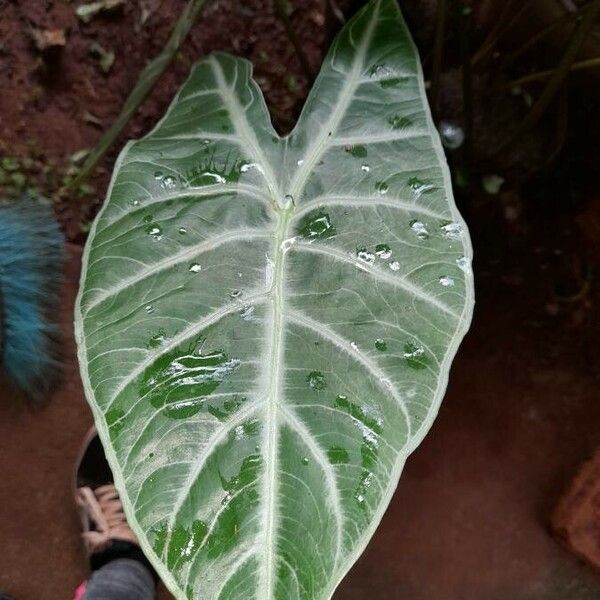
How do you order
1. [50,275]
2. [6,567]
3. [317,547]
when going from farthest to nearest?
[6,567], [50,275], [317,547]

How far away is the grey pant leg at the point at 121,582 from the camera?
1.45m

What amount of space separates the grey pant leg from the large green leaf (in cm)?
89

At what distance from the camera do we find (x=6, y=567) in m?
1.57

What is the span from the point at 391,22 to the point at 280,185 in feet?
0.95

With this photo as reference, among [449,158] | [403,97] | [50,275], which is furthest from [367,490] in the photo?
[50,275]

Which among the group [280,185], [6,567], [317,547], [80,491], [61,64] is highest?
[61,64]

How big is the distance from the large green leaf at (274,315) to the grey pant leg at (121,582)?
0.89 meters

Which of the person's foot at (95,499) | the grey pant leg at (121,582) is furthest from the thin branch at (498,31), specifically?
the grey pant leg at (121,582)

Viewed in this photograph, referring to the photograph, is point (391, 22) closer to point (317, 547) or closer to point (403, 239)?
point (403, 239)

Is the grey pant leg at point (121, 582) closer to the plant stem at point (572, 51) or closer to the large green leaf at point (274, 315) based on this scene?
the large green leaf at point (274, 315)

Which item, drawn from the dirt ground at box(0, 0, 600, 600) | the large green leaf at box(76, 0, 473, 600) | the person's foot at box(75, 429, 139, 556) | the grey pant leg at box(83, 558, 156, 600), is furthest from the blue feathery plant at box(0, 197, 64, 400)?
the large green leaf at box(76, 0, 473, 600)

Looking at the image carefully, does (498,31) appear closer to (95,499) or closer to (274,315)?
(274,315)

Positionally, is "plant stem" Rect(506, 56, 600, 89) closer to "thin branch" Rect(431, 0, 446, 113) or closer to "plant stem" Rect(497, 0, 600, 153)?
"plant stem" Rect(497, 0, 600, 153)

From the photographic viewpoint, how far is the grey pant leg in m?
1.45
